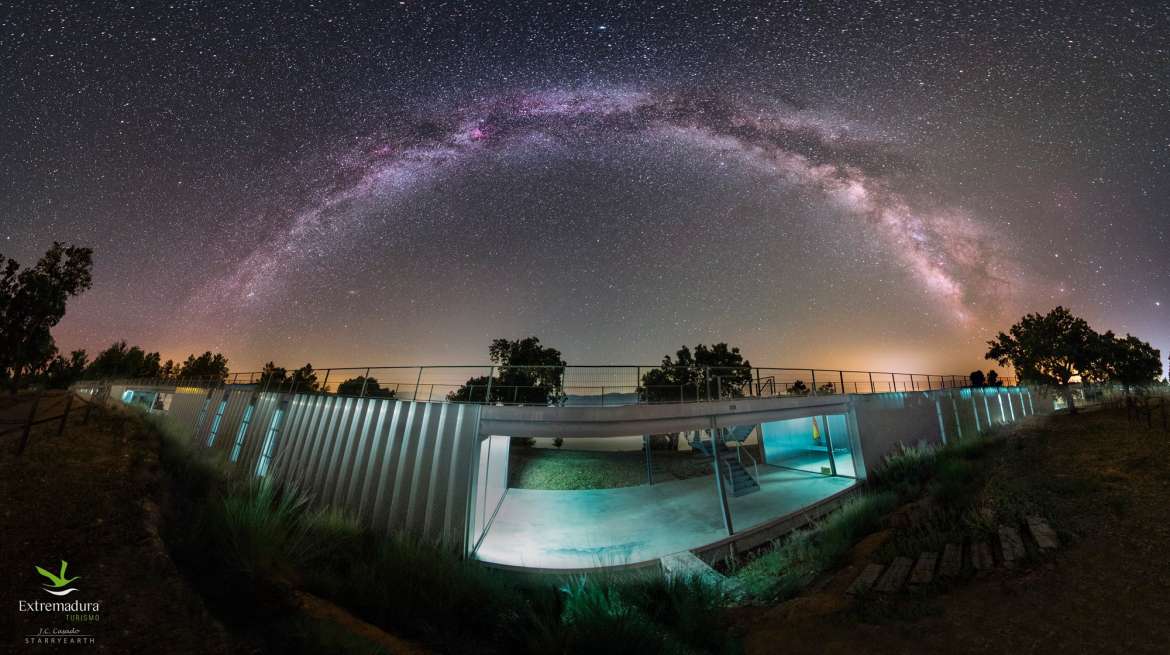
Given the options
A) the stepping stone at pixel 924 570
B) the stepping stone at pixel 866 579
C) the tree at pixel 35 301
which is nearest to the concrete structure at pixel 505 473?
the stepping stone at pixel 866 579

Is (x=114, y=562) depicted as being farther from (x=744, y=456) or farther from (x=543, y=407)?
(x=744, y=456)

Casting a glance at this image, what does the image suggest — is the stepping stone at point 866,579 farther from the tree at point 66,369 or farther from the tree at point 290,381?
the tree at point 66,369

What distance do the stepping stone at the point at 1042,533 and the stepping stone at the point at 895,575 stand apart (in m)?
1.80

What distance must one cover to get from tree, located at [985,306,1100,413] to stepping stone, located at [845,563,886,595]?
79.3 ft

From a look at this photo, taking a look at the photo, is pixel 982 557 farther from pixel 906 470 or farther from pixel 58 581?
pixel 58 581

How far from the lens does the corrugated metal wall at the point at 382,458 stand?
9320 mm

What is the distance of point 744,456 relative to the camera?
23.3m

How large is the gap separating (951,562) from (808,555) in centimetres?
248

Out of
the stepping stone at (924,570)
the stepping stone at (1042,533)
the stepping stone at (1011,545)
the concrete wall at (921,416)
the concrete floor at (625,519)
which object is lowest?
the concrete floor at (625,519)

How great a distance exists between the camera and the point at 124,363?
2990 inches

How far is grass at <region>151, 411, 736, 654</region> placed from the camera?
4621 millimetres

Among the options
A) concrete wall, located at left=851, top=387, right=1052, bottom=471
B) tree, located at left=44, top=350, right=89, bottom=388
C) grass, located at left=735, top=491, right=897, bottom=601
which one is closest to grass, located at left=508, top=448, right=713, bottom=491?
concrete wall, located at left=851, top=387, right=1052, bottom=471

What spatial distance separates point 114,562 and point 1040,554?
1260cm

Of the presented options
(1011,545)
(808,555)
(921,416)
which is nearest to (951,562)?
(1011,545)
